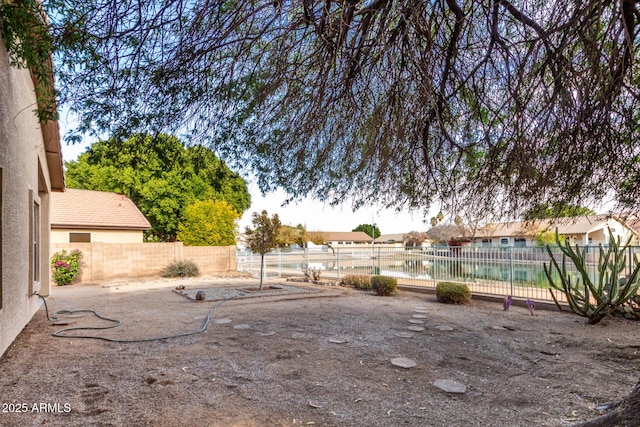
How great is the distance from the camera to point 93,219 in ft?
68.0

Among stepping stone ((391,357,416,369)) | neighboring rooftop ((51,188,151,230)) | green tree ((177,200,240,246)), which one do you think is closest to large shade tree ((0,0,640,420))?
stepping stone ((391,357,416,369))

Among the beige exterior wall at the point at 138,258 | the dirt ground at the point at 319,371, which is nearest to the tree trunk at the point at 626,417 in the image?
the dirt ground at the point at 319,371

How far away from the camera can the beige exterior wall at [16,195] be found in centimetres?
498

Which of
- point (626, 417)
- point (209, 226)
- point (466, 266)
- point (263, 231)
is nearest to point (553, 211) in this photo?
point (626, 417)

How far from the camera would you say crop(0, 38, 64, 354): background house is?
16.3 feet

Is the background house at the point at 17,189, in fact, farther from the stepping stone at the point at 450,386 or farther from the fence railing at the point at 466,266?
the fence railing at the point at 466,266

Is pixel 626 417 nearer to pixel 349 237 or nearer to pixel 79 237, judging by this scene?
pixel 79 237

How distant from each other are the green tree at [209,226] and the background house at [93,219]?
8.55 ft

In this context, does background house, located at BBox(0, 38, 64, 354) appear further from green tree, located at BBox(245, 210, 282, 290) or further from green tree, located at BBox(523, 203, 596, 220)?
green tree, located at BBox(245, 210, 282, 290)

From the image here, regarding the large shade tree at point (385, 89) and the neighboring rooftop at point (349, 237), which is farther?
the neighboring rooftop at point (349, 237)

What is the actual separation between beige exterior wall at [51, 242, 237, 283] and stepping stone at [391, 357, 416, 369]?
16452 millimetres

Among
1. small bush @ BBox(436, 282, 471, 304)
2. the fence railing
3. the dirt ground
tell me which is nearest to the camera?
the dirt ground

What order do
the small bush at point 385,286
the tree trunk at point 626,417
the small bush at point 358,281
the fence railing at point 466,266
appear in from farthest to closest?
the small bush at point 358,281, the small bush at point 385,286, the fence railing at point 466,266, the tree trunk at point 626,417

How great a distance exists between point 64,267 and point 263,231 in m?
8.97
